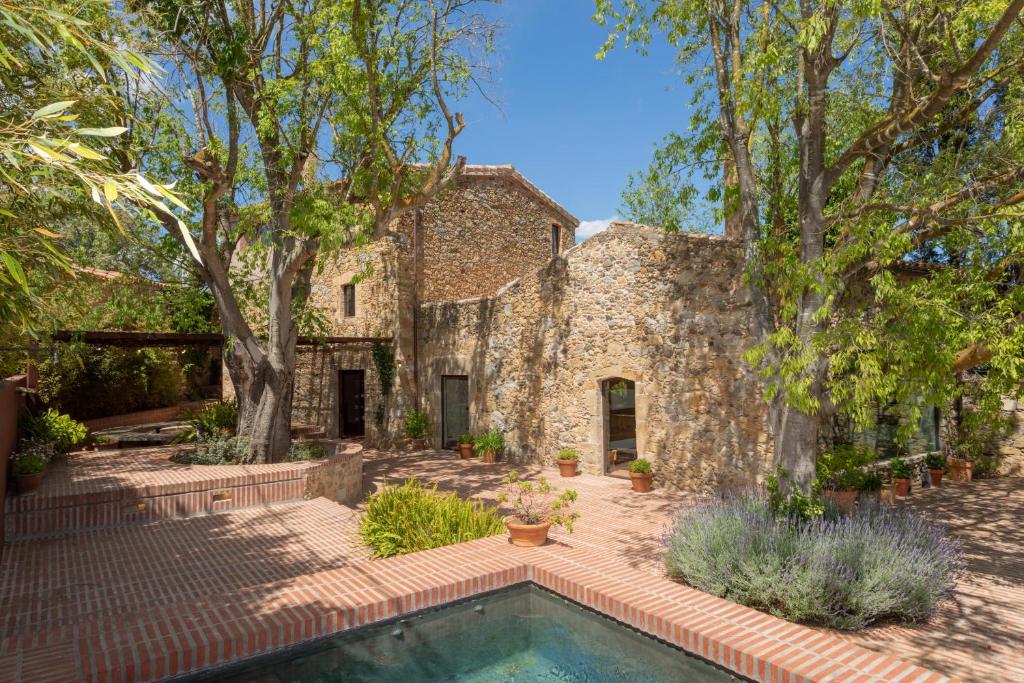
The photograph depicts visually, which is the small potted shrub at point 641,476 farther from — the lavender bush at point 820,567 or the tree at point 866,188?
the lavender bush at point 820,567

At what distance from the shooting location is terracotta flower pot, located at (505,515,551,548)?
6125mm

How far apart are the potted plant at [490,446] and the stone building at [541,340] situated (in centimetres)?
21

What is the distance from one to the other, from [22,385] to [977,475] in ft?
57.3

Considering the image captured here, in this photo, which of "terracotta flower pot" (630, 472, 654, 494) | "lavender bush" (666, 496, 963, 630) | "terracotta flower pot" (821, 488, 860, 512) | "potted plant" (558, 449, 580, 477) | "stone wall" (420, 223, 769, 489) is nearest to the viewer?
"lavender bush" (666, 496, 963, 630)

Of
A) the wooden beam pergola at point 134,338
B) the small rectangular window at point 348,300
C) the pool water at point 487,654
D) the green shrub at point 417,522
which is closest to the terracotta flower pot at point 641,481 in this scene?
the green shrub at point 417,522

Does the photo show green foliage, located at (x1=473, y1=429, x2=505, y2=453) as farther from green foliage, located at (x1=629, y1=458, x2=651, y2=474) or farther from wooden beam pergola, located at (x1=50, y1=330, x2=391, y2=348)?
wooden beam pergola, located at (x1=50, y1=330, x2=391, y2=348)

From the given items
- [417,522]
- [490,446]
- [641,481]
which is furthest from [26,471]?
[641,481]

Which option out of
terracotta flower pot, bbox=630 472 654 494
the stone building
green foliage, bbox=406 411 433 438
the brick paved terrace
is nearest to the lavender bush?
the brick paved terrace

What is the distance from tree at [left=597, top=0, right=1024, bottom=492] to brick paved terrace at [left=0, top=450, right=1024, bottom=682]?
184 centimetres

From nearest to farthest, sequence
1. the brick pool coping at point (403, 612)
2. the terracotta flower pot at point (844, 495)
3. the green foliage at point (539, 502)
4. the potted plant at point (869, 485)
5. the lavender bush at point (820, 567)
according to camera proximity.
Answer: the brick pool coping at point (403, 612) < the lavender bush at point (820, 567) < the green foliage at point (539, 502) < the terracotta flower pot at point (844, 495) < the potted plant at point (869, 485)

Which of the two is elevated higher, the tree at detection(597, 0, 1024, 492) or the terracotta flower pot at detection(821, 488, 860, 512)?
the tree at detection(597, 0, 1024, 492)

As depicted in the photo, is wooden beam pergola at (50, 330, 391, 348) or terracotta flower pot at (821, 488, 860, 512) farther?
wooden beam pergola at (50, 330, 391, 348)

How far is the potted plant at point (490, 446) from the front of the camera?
42.1 feet

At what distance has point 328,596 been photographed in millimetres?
4777
